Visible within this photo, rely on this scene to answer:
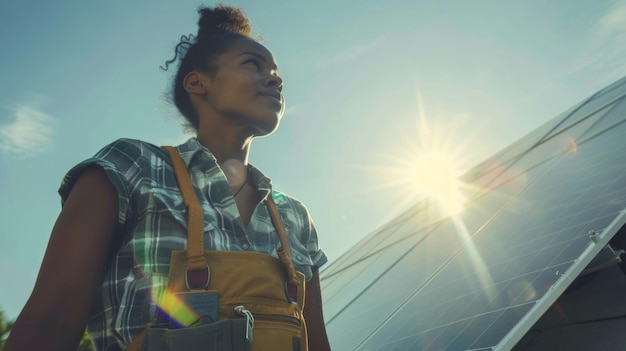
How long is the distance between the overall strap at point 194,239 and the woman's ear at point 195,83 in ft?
2.15

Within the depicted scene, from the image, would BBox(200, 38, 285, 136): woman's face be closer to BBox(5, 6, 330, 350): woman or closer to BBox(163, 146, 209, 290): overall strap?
BBox(5, 6, 330, 350): woman

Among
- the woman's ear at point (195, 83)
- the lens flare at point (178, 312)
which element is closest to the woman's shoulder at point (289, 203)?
the woman's ear at point (195, 83)

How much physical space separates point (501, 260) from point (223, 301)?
7.13ft

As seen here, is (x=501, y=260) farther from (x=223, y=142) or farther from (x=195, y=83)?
(x=195, y=83)

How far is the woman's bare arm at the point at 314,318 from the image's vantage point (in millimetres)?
1882

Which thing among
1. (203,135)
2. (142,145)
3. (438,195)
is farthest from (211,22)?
(438,195)

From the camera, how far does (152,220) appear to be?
129 cm

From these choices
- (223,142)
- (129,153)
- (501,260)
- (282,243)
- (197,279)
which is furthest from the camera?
(501,260)

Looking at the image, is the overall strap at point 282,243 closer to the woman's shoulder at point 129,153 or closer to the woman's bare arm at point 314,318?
the woman's bare arm at point 314,318

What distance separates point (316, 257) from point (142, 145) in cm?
95

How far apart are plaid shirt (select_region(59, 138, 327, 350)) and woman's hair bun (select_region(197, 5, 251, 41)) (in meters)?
1.07

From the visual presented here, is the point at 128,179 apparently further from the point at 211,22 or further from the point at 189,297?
the point at 211,22

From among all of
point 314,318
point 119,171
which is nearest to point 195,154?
point 119,171

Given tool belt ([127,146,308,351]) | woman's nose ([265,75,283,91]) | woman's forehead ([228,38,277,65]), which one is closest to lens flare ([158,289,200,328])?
tool belt ([127,146,308,351])
